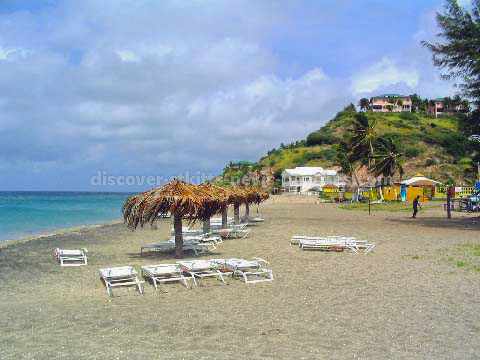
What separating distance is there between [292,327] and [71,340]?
2835mm

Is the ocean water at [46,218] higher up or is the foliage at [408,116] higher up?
the foliage at [408,116]

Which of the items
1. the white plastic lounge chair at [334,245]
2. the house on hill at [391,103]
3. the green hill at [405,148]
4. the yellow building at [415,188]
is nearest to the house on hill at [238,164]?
the green hill at [405,148]

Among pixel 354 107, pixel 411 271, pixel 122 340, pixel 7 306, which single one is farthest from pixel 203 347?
pixel 354 107

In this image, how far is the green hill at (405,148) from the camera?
87.8m

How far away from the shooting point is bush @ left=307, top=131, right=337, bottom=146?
380 feet

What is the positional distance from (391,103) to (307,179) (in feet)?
213

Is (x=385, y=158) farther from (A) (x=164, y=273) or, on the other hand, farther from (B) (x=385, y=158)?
(A) (x=164, y=273)

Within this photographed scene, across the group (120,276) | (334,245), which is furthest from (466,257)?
(120,276)

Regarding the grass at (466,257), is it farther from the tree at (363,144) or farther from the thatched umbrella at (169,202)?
the tree at (363,144)

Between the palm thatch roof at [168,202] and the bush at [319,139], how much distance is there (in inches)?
4159

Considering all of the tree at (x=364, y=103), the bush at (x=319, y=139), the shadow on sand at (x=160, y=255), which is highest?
the tree at (x=364, y=103)

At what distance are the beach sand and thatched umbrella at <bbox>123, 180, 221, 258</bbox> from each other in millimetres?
1267

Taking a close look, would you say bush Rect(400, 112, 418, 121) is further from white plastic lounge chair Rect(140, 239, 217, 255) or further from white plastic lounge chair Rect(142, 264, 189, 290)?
white plastic lounge chair Rect(142, 264, 189, 290)

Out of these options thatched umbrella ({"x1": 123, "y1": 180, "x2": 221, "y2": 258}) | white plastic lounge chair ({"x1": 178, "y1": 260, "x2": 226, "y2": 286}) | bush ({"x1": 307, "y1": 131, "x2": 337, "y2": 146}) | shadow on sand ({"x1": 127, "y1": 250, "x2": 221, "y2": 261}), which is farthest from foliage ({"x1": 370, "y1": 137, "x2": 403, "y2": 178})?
white plastic lounge chair ({"x1": 178, "y1": 260, "x2": 226, "y2": 286})
